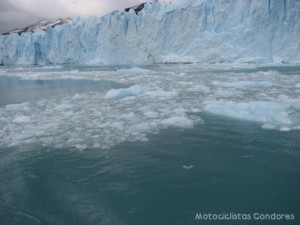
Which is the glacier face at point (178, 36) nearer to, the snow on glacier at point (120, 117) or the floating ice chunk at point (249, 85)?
the floating ice chunk at point (249, 85)

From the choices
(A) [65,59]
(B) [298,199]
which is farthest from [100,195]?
(A) [65,59]

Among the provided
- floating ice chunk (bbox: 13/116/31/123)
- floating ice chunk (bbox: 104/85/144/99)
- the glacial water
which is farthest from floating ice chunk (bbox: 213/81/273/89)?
floating ice chunk (bbox: 13/116/31/123)

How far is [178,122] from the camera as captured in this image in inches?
233

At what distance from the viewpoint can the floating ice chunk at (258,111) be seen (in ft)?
19.4

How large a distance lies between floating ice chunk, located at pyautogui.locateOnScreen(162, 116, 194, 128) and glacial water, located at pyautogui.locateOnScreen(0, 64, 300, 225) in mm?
20

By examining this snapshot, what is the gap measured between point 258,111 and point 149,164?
330 centimetres

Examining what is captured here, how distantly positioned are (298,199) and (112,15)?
96.9 ft

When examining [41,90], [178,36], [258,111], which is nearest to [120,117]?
[258,111]

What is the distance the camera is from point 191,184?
11.4ft

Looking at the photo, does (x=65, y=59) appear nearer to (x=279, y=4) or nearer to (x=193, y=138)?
(x=279, y=4)

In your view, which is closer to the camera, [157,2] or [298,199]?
[298,199]

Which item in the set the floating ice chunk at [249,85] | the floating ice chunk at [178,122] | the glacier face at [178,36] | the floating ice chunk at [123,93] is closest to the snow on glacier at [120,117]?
the floating ice chunk at [178,122]

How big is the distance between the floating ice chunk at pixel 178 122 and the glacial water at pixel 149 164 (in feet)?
0.07

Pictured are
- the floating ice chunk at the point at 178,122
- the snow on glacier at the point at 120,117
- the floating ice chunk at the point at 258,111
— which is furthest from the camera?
the floating ice chunk at the point at 258,111
